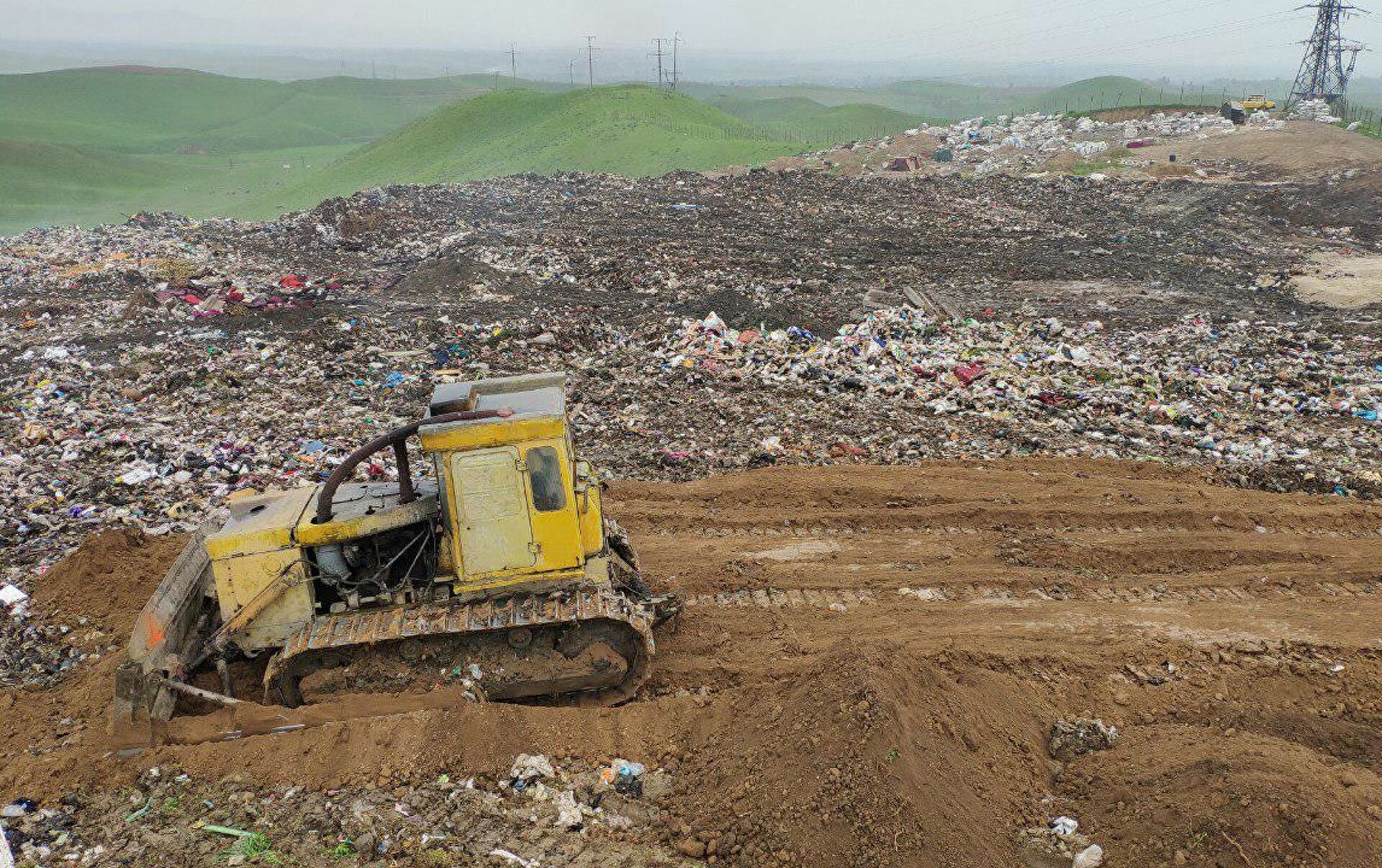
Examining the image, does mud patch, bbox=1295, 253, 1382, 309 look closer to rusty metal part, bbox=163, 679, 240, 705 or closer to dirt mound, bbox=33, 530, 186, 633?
rusty metal part, bbox=163, 679, 240, 705

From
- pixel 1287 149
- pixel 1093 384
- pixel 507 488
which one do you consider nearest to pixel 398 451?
pixel 507 488

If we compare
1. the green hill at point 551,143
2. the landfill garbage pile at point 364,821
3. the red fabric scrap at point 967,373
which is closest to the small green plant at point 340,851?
the landfill garbage pile at point 364,821

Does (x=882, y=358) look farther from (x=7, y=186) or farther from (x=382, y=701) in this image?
(x=7, y=186)

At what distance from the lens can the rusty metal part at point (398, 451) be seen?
18.1 feet

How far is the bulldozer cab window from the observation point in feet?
18.5

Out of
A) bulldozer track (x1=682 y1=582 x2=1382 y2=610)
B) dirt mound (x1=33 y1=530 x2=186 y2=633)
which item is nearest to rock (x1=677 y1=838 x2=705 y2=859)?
bulldozer track (x1=682 y1=582 x2=1382 y2=610)

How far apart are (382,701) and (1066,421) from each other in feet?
28.4

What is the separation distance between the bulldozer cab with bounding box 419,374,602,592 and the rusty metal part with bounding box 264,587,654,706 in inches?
7.9

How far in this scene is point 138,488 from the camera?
362 inches

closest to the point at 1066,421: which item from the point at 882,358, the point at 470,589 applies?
the point at 882,358

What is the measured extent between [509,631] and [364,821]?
1.41 m

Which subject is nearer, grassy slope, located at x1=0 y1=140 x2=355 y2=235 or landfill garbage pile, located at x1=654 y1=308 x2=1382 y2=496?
landfill garbage pile, located at x1=654 y1=308 x2=1382 y2=496

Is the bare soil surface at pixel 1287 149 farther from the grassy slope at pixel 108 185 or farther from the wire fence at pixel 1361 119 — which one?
the grassy slope at pixel 108 185

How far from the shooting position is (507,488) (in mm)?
5645
